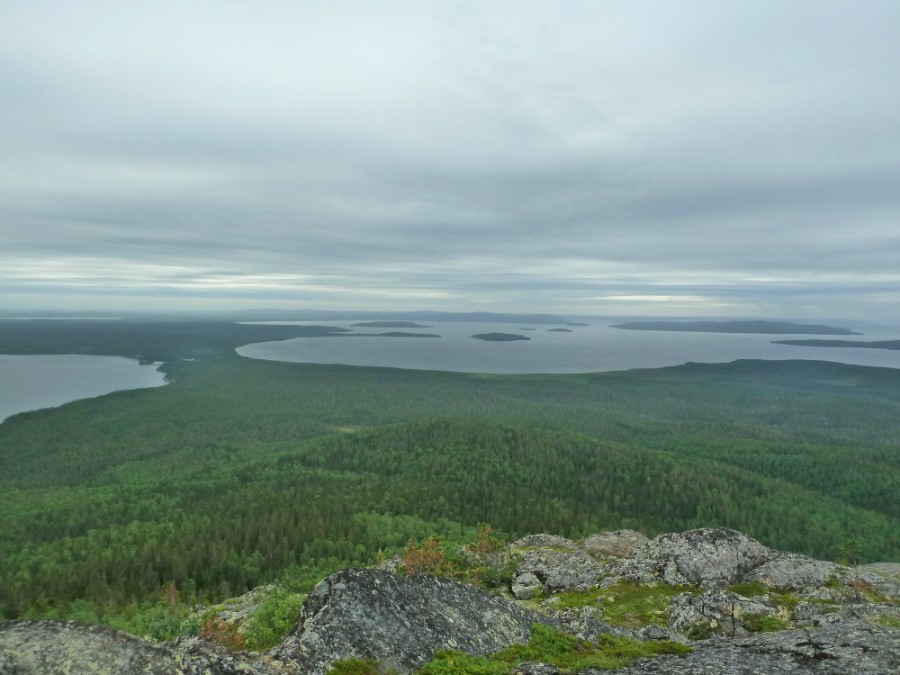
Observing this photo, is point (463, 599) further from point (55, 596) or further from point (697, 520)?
point (697, 520)

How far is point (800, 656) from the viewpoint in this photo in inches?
663

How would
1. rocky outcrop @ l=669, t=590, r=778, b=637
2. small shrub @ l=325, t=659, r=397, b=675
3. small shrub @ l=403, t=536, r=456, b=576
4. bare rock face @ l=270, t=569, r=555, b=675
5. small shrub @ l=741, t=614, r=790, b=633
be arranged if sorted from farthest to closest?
small shrub @ l=403, t=536, r=456, b=576, rocky outcrop @ l=669, t=590, r=778, b=637, small shrub @ l=741, t=614, r=790, b=633, bare rock face @ l=270, t=569, r=555, b=675, small shrub @ l=325, t=659, r=397, b=675

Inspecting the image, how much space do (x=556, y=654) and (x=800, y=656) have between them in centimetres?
828

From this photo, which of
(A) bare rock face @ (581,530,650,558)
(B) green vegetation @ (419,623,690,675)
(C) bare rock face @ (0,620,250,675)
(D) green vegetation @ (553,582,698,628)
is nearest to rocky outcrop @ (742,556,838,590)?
(D) green vegetation @ (553,582,698,628)

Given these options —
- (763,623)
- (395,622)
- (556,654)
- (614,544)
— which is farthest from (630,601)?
(614,544)

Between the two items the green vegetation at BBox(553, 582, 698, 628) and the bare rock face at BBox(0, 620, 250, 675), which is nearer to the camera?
the bare rock face at BBox(0, 620, 250, 675)

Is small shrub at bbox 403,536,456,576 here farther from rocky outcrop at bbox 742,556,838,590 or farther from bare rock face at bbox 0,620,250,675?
bare rock face at bbox 0,620,250,675

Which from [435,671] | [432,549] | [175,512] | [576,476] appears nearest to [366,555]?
[432,549]

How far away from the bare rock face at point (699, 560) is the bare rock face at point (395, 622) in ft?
59.9

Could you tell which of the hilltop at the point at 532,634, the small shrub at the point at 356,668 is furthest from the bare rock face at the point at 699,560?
the small shrub at the point at 356,668

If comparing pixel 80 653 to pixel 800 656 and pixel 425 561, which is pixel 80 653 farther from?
pixel 425 561

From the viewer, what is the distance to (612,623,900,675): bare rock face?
1585 cm

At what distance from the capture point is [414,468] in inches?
5054

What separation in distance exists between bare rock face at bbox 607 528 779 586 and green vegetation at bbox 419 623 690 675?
1803 centimetres
